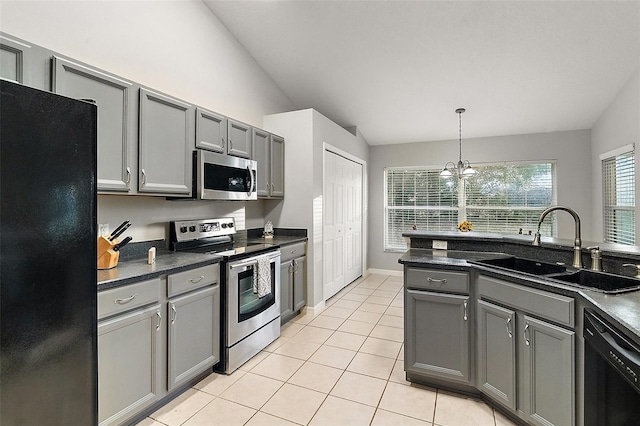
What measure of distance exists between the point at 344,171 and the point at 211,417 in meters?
3.70

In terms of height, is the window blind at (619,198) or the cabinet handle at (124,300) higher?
the window blind at (619,198)

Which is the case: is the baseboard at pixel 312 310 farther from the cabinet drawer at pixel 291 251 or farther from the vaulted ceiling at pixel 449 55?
the vaulted ceiling at pixel 449 55

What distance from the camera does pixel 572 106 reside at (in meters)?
4.36

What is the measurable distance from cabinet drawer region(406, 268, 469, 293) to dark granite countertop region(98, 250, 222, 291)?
1.48 m

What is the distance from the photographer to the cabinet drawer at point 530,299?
1.65m

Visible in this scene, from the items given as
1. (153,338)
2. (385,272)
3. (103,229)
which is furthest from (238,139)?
(385,272)

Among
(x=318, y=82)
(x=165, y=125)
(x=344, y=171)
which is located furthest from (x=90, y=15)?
(x=344, y=171)

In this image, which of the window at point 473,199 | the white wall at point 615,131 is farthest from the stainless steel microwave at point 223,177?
the white wall at point 615,131

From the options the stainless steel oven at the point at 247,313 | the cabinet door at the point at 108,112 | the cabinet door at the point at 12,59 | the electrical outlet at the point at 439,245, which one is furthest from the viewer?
the electrical outlet at the point at 439,245

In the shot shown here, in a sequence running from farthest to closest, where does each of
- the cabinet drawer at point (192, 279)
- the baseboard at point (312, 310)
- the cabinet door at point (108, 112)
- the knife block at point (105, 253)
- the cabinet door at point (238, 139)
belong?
1. the baseboard at point (312, 310)
2. the cabinet door at point (238, 139)
3. the cabinet drawer at point (192, 279)
4. the knife block at point (105, 253)
5. the cabinet door at point (108, 112)

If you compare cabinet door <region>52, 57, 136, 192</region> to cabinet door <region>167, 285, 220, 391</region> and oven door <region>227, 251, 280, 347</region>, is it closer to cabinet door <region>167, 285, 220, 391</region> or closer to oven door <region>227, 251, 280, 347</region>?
cabinet door <region>167, 285, 220, 391</region>

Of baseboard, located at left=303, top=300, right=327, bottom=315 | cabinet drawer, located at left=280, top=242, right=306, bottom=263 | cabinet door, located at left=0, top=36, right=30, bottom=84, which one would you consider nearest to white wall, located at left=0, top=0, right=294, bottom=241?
cabinet door, located at left=0, top=36, right=30, bottom=84

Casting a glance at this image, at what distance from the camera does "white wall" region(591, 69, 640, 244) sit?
3632 millimetres

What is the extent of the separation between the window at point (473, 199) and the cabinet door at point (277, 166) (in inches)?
109
